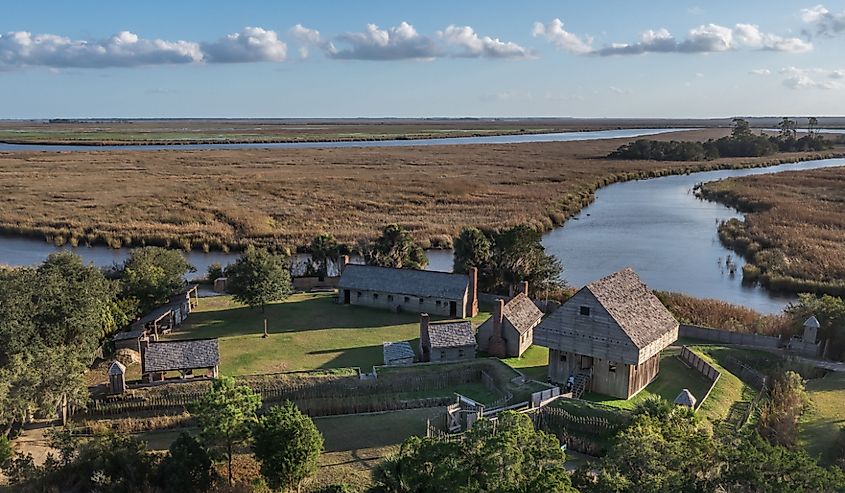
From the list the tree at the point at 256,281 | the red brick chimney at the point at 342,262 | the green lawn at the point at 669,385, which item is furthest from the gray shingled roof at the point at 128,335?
the green lawn at the point at 669,385

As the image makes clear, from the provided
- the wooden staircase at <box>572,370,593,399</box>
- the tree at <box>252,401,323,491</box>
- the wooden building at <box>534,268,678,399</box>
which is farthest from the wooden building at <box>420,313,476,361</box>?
the tree at <box>252,401,323,491</box>

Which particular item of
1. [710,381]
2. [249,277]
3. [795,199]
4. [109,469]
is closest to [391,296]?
[249,277]

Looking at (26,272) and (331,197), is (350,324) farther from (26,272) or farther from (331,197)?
(331,197)

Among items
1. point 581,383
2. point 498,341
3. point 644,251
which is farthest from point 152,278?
point 644,251

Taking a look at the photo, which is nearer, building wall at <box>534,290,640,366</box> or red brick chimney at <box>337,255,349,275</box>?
building wall at <box>534,290,640,366</box>

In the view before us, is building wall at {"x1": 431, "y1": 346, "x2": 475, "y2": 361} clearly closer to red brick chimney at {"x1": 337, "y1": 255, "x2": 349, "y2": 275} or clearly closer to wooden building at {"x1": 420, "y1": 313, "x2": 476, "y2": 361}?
wooden building at {"x1": 420, "y1": 313, "x2": 476, "y2": 361}

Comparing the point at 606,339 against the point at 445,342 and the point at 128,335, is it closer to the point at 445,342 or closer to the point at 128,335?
the point at 445,342

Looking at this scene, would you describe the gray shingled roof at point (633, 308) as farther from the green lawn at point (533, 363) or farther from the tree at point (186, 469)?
the tree at point (186, 469)
